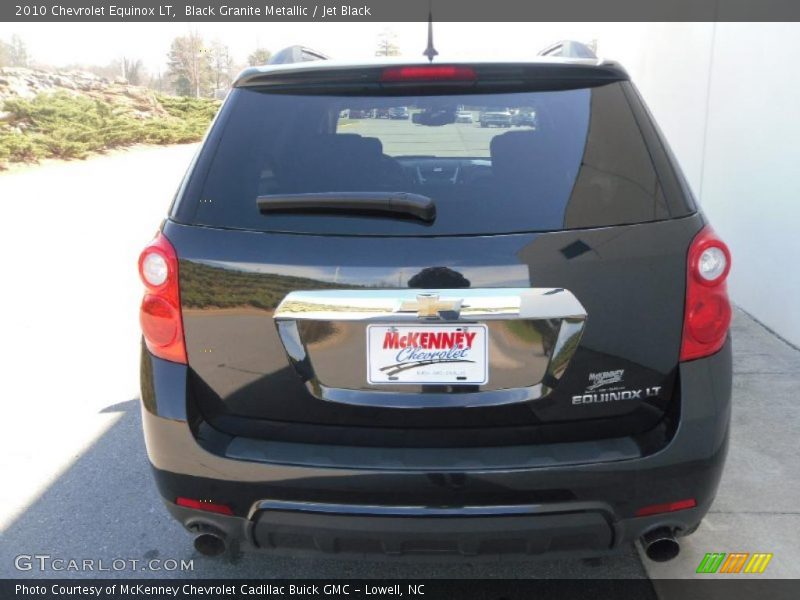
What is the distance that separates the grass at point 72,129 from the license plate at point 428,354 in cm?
1886

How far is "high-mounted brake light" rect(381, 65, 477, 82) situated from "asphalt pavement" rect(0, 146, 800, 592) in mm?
1460

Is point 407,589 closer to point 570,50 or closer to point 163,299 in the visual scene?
point 163,299

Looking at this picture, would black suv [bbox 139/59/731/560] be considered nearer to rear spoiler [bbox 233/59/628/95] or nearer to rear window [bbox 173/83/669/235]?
rear window [bbox 173/83/669/235]

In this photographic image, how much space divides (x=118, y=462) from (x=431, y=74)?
2.60 meters

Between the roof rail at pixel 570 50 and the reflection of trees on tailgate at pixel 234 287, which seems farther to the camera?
the roof rail at pixel 570 50

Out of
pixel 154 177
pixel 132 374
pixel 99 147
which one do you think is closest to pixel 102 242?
pixel 132 374

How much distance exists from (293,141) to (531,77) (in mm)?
755

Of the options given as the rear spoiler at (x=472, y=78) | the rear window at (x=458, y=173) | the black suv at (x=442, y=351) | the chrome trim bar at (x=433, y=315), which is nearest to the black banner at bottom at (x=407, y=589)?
the black suv at (x=442, y=351)

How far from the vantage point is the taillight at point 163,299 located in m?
2.17

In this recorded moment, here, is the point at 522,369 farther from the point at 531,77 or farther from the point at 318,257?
the point at 531,77

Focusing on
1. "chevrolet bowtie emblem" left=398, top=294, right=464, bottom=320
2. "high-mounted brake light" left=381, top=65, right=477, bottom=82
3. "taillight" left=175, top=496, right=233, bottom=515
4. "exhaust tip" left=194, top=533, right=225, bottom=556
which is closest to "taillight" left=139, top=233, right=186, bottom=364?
"taillight" left=175, top=496, right=233, bottom=515

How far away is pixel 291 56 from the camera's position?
2953 mm

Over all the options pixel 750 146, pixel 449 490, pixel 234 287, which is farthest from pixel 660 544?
pixel 750 146

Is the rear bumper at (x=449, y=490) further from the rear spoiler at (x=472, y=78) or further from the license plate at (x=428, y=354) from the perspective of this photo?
the rear spoiler at (x=472, y=78)
